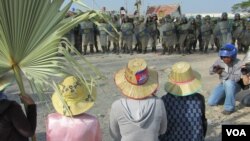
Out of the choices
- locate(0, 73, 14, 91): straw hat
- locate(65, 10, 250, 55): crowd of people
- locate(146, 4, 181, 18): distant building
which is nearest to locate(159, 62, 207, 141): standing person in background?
locate(0, 73, 14, 91): straw hat

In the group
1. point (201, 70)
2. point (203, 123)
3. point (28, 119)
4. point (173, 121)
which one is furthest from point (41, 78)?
point (201, 70)

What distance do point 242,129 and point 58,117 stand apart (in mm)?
1570

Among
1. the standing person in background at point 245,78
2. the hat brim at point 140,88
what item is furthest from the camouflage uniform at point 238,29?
the hat brim at point 140,88

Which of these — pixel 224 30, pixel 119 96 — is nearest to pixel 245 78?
pixel 119 96

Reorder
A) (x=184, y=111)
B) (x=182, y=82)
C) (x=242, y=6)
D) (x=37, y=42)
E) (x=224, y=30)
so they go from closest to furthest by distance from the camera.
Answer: (x=37, y=42) → (x=184, y=111) → (x=182, y=82) → (x=224, y=30) → (x=242, y=6)

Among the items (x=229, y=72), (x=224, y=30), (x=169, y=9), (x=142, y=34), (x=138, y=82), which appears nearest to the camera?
(x=138, y=82)

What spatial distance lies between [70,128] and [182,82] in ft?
3.82

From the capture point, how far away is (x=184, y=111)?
401 cm

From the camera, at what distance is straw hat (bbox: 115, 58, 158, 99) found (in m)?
3.63

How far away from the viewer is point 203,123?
4.12m

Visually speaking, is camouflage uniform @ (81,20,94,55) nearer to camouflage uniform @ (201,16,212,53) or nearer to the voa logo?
camouflage uniform @ (201,16,212,53)

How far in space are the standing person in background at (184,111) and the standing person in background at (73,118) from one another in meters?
0.78

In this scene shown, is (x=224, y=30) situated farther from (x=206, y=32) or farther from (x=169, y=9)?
(x=169, y=9)

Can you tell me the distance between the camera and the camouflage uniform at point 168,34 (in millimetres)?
16073
